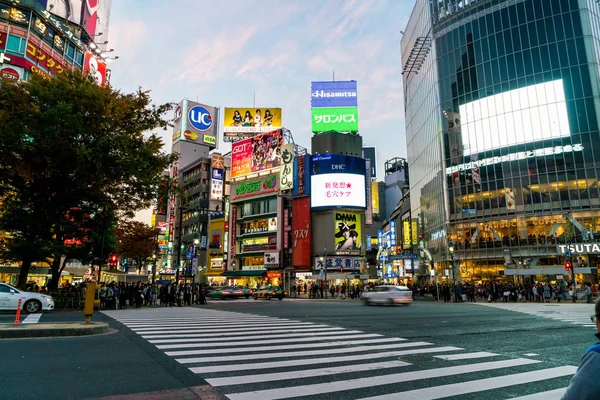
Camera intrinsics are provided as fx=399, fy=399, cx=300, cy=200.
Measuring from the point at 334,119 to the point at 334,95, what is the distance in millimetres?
4247

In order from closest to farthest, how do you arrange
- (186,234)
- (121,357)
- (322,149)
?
(121,357)
(322,149)
(186,234)

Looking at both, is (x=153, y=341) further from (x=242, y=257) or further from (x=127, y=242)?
(x=242, y=257)

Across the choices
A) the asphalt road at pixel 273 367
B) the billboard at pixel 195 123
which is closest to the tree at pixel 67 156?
the asphalt road at pixel 273 367

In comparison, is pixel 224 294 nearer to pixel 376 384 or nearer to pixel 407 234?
pixel 407 234

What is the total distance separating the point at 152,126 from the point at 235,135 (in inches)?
2014

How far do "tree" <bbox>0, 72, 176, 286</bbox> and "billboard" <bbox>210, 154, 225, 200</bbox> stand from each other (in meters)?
46.8

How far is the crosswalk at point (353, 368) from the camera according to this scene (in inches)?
233

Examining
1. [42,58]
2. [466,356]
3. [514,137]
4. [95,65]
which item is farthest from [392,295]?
[95,65]

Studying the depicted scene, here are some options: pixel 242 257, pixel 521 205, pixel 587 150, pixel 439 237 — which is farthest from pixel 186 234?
pixel 587 150

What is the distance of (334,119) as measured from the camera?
68.3 meters

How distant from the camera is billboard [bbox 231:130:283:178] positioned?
64.2m

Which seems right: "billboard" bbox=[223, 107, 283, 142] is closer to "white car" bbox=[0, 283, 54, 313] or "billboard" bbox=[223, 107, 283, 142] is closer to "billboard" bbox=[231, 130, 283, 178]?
"billboard" bbox=[231, 130, 283, 178]

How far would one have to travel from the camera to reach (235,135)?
75.7 metres

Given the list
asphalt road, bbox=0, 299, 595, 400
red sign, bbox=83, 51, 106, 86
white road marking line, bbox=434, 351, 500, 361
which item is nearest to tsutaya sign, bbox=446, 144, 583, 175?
asphalt road, bbox=0, 299, 595, 400
